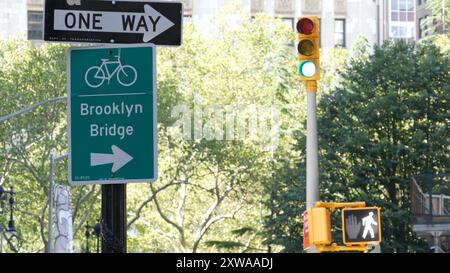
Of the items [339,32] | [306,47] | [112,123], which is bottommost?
[112,123]

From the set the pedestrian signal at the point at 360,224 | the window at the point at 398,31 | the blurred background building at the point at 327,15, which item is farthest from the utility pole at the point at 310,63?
the window at the point at 398,31

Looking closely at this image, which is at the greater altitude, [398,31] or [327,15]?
[327,15]

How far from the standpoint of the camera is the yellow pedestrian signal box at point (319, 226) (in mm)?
17750

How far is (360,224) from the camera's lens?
17766mm

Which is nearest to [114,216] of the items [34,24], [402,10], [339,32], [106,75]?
[106,75]

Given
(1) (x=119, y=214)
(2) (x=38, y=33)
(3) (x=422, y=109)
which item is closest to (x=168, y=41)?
(1) (x=119, y=214)

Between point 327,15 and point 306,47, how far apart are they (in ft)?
327

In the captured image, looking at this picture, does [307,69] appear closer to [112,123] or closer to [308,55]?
[308,55]

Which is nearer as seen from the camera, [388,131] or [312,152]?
[312,152]

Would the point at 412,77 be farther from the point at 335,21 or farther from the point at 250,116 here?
the point at 335,21

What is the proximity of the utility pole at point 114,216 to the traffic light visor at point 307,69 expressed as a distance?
9389mm

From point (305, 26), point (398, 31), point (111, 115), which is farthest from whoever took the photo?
point (398, 31)

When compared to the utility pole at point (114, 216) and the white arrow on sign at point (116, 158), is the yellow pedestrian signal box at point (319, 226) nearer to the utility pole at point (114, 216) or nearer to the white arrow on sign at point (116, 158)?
the utility pole at point (114, 216)
